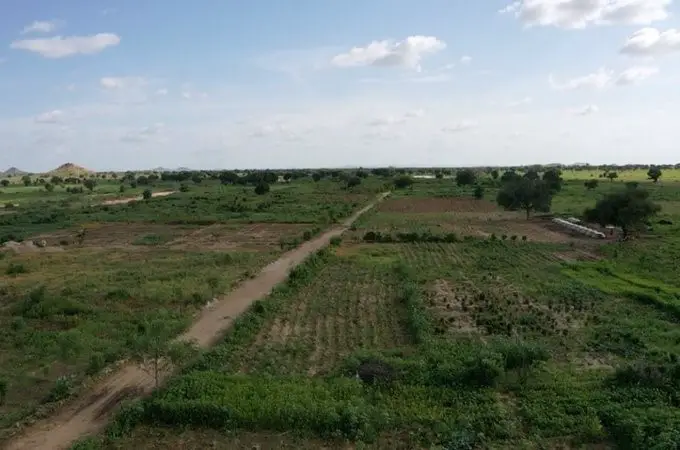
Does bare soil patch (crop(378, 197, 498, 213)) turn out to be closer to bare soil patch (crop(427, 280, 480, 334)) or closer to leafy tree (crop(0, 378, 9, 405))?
bare soil patch (crop(427, 280, 480, 334))

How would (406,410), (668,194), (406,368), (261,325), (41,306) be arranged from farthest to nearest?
1. (668,194)
2. (41,306)
3. (261,325)
4. (406,368)
5. (406,410)

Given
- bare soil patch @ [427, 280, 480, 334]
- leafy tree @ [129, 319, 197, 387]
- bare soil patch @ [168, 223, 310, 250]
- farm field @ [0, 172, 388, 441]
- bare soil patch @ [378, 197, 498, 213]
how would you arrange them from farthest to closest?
bare soil patch @ [378, 197, 498, 213] → bare soil patch @ [168, 223, 310, 250] → bare soil patch @ [427, 280, 480, 334] → farm field @ [0, 172, 388, 441] → leafy tree @ [129, 319, 197, 387]

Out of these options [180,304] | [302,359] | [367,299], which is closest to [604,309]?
[367,299]

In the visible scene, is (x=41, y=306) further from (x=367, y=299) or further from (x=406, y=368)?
(x=406, y=368)

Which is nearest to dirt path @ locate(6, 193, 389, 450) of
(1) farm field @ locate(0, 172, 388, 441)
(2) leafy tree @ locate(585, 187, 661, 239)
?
(1) farm field @ locate(0, 172, 388, 441)

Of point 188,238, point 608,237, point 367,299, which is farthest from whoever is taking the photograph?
point 188,238
